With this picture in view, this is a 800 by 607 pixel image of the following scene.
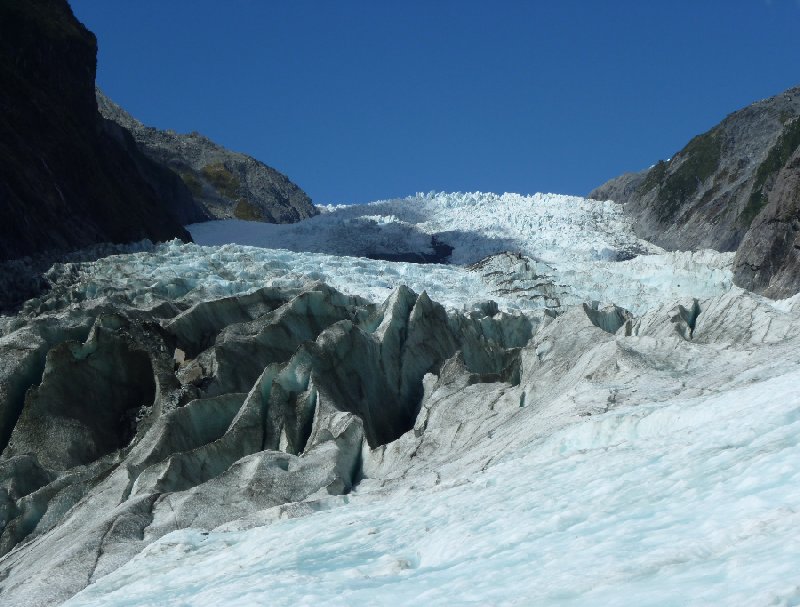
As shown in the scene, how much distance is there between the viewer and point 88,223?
56656mm

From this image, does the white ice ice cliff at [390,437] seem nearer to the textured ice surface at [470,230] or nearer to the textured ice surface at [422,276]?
the textured ice surface at [422,276]

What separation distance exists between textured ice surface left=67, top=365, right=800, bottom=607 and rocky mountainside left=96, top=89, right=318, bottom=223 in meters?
92.7

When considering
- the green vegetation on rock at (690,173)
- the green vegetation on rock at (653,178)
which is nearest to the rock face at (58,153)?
the green vegetation on rock at (690,173)

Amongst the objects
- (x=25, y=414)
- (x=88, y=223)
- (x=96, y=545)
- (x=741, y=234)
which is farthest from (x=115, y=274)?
(x=741, y=234)

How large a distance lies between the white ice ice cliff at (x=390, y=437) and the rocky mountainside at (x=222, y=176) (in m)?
65.3

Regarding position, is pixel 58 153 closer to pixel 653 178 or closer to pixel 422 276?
pixel 422 276

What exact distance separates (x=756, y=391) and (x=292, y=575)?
6953 millimetres

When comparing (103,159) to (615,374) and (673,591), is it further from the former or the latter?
(673,591)

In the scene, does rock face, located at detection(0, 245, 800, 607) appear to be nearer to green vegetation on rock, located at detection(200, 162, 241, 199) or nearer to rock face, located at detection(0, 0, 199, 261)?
rock face, located at detection(0, 0, 199, 261)

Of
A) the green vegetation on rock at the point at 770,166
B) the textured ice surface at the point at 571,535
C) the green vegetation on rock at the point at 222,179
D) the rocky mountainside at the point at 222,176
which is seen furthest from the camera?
the green vegetation on rock at the point at 222,179

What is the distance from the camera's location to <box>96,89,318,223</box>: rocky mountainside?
4405 inches

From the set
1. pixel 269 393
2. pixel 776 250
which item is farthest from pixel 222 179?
pixel 269 393

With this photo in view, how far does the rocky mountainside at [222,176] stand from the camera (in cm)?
11188

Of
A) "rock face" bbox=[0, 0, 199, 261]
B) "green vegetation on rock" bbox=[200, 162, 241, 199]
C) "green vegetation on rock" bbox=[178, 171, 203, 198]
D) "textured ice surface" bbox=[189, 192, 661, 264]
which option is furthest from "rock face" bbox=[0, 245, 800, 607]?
"green vegetation on rock" bbox=[200, 162, 241, 199]
